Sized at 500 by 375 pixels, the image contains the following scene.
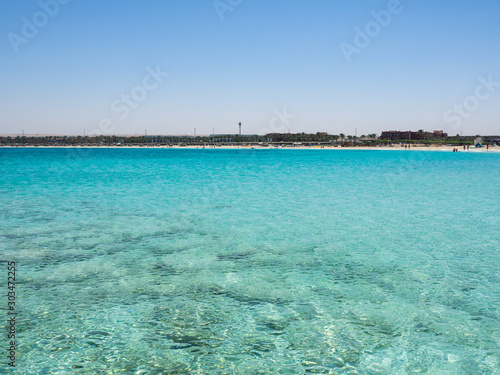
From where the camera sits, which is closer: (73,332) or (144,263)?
(73,332)

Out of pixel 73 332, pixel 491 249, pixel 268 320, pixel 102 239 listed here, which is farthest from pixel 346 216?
pixel 73 332

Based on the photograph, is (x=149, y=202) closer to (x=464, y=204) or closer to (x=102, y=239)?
(x=102, y=239)

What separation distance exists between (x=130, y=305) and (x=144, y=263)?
2.83m

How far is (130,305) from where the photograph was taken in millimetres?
7828

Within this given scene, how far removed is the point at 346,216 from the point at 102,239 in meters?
10.3

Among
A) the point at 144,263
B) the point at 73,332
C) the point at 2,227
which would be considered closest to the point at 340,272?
the point at 144,263

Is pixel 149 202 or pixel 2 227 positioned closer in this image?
pixel 2 227

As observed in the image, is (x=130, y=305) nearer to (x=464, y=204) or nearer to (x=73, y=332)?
(x=73, y=332)

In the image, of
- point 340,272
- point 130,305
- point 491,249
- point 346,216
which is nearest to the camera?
point 130,305

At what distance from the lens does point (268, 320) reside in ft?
23.7

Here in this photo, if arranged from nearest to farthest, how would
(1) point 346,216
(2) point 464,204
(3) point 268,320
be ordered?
(3) point 268,320, (1) point 346,216, (2) point 464,204

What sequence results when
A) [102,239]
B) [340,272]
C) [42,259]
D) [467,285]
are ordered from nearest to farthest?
[467,285]
[340,272]
[42,259]
[102,239]

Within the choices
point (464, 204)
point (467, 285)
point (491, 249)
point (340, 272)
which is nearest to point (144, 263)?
point (340, 272)

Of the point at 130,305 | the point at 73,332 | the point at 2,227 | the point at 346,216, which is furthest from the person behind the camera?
the point at 346,216
